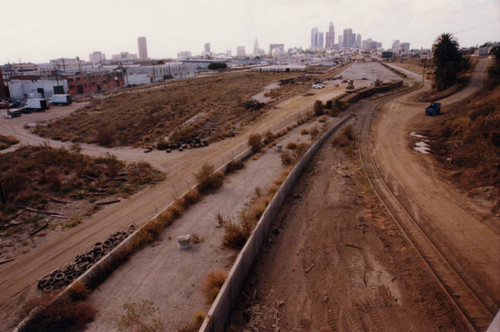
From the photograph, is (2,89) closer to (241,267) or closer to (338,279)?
(241,267)

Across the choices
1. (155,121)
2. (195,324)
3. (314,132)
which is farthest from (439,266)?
(155,121)

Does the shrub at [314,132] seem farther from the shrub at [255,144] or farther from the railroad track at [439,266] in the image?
the railroad track at [439,266]

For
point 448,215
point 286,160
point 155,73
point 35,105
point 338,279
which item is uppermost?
point 155,73

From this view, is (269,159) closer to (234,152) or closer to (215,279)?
(234,152)

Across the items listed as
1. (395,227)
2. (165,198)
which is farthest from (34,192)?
(395,227)

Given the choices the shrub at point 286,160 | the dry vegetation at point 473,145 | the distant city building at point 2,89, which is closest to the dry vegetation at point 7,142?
the shrub at point 286,160

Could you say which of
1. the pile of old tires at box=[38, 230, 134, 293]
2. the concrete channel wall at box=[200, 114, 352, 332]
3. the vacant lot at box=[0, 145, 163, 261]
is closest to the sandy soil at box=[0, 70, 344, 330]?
the pile of old tires at box=[38, 230, 134, 293]

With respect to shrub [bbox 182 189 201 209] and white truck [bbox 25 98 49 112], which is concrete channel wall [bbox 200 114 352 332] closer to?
shrub [bbox 182 189 201 209]
